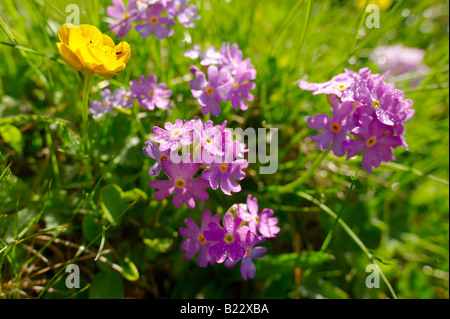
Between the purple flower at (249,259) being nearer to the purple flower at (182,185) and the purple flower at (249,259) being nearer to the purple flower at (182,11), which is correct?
the purple flower at (182,185)

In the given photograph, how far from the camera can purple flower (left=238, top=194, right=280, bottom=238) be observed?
140 centimetres

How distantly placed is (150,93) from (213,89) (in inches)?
12.2

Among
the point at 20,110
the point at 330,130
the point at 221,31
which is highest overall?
the point at 221,31

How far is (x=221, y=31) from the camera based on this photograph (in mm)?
2275

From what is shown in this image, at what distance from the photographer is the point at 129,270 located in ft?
5.31

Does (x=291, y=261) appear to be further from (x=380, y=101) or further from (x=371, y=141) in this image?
(x=380, y=101)

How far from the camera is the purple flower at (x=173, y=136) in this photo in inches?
50.2

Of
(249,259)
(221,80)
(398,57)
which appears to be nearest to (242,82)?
(221,80)

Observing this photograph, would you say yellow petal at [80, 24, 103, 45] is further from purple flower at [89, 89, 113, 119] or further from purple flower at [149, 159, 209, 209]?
purple flower at [149, 159, 209, 209]

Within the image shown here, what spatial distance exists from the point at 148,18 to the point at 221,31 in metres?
0.68

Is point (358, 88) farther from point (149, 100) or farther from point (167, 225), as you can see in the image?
point (167, 225)

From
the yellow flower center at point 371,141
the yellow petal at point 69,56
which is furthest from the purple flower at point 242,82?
the yellow petal at point 69,56

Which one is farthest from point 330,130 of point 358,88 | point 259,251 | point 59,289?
point 59,289

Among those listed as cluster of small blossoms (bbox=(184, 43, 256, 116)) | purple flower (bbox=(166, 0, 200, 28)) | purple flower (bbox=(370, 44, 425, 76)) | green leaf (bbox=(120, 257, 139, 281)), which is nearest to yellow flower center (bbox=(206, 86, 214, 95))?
cluster of small blossoms (bbox=(184, 43, 256, 116))
